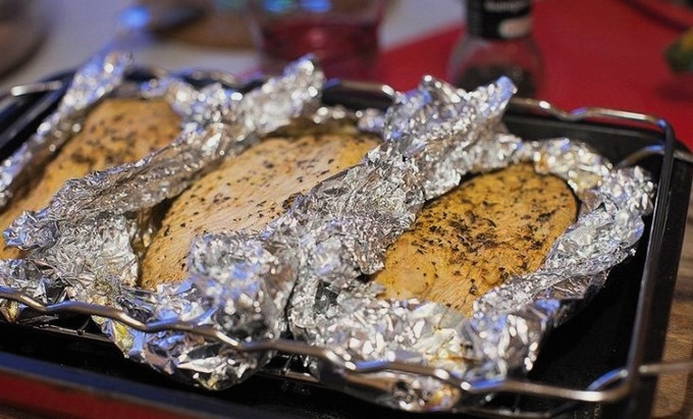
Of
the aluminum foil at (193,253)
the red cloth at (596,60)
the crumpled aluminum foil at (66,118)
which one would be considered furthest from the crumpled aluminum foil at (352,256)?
the red cloth at (596,60)

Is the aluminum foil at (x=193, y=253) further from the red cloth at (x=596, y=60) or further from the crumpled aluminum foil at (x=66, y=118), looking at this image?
the red cloth at (x=596, y=60)

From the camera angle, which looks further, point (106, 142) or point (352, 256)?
point (106, 142)

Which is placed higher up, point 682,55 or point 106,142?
point 106,142

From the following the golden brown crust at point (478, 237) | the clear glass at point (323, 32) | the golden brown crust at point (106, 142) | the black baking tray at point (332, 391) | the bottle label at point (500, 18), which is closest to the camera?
the black baking tray at point (332, 391)

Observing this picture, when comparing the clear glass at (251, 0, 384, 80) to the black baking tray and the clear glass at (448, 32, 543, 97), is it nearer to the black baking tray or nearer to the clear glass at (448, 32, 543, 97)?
the clear glass at (448, 32, 543, 97)

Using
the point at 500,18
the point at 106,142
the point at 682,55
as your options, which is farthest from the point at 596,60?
the point at 106,142

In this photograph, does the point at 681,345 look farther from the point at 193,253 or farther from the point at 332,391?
the point at 193,253
